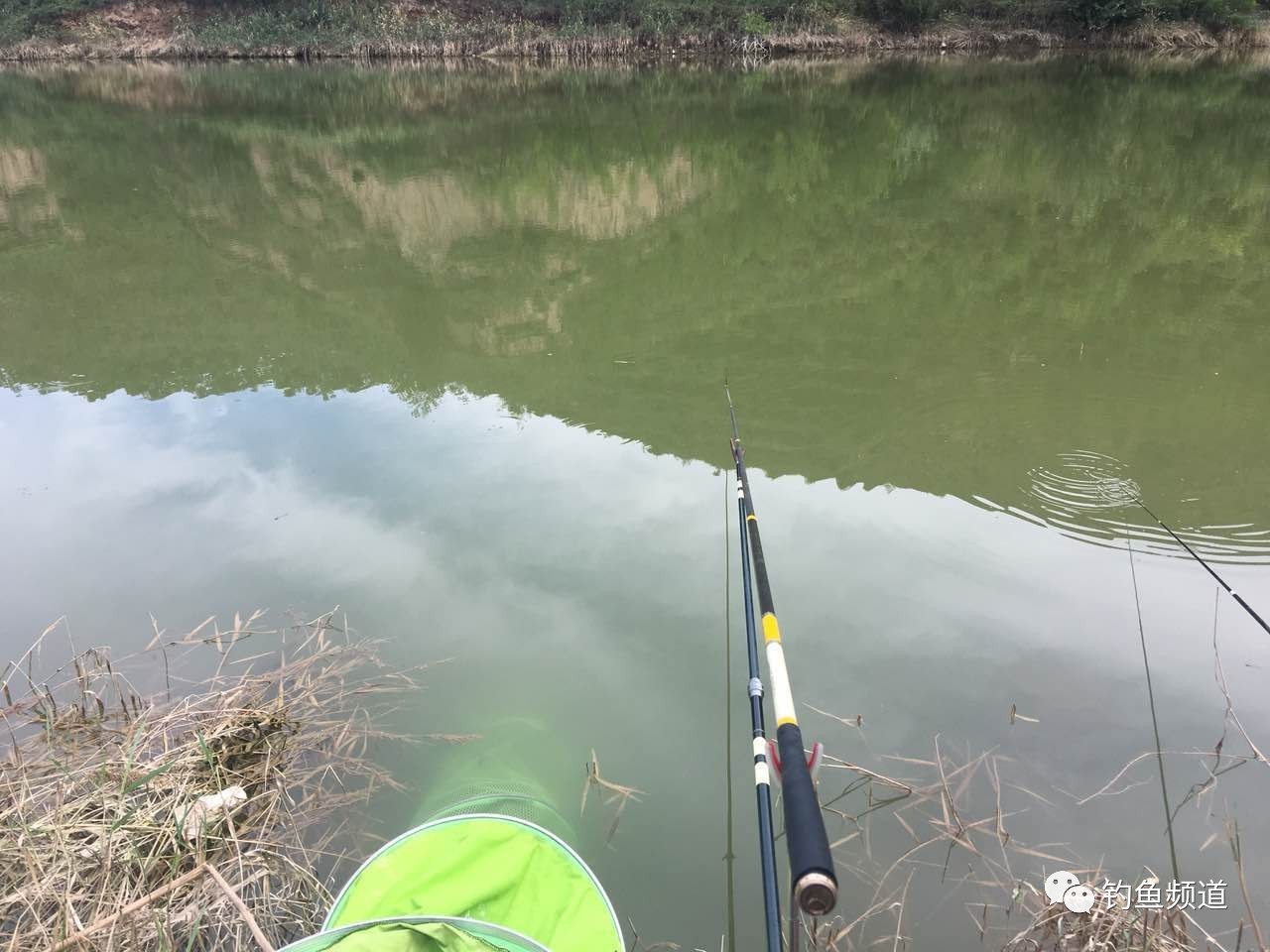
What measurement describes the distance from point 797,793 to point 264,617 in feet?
8.47

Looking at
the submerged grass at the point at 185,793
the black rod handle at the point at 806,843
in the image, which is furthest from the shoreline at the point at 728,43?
the black rod handle at the point at 806,843

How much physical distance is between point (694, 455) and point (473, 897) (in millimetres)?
3009

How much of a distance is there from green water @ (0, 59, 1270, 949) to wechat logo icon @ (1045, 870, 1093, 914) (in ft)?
0.51

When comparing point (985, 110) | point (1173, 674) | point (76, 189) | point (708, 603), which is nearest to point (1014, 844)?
point (1173, 674)

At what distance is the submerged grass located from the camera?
1.79 metres

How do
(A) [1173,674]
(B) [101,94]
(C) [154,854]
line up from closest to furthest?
(C) [154,854] → (A) [1173,674] → (B) [101,94]

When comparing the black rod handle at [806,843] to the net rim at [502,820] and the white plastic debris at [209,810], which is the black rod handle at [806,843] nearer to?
the net rim at [502,820]

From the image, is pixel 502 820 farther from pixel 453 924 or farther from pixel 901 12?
pixel 901 12

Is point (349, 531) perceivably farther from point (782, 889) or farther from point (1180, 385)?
point (1180, 385)

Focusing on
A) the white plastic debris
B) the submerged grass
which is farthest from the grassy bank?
the white plastic debris

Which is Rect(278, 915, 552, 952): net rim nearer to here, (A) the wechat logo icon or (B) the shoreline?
(A) the wechat logo icon

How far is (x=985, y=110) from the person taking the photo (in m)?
14.9

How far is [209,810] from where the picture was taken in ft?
6.66

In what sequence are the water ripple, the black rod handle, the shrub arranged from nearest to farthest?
the black rod handle, the water ripple, the shrub
